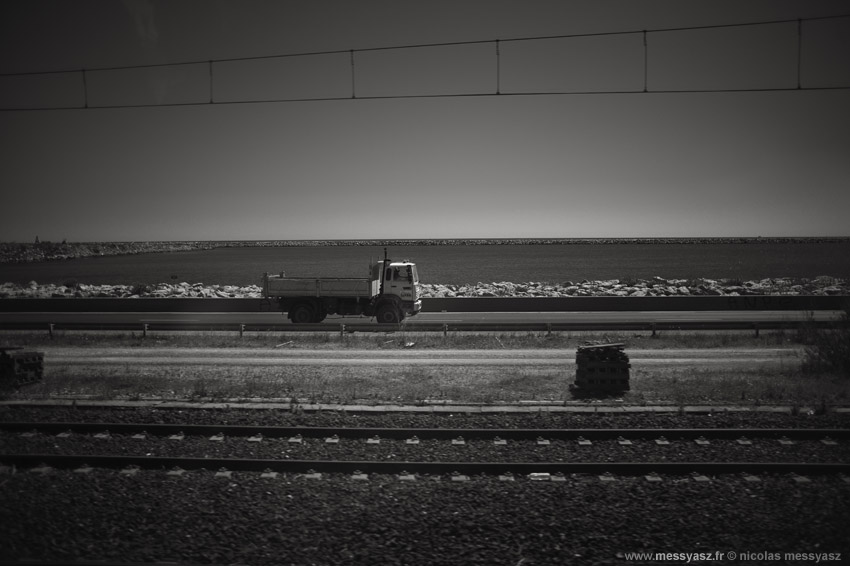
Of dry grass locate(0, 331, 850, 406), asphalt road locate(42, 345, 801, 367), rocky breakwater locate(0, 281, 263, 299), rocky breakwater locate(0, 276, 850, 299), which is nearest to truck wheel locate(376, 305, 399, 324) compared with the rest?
asphalt road locate(42, 345, 801, 367)

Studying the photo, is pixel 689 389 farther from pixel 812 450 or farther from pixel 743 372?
pixel 812 450

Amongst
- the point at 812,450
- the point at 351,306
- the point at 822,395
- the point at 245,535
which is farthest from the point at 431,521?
the point at 351,306

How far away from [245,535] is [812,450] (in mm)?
8075

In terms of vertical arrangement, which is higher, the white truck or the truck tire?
the white truck

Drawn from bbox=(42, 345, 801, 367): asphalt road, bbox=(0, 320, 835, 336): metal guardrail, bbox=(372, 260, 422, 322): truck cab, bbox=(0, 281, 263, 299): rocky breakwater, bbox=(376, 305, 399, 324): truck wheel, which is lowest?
bbox=(42, 345, 801, 367): asphalt road

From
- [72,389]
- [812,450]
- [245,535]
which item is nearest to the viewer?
[245,535]

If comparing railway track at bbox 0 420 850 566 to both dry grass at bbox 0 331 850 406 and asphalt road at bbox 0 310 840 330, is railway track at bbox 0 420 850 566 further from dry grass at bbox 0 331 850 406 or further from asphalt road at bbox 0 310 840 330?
asphalt road at bbox 0 310 840 330

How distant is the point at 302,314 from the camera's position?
25.9 meters

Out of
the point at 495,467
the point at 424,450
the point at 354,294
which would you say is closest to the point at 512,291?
the point at 354,294

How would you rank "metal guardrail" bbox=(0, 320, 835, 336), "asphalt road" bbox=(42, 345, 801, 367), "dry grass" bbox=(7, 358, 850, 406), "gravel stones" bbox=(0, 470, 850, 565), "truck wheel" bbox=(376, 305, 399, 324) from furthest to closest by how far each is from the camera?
"truck wheel" bbox=(376, 305, 399, 324) → "metal guardrail" bbox=(0, 320, 835, 336) → "asphalt road" bbox=(42, 345, 801, 367) → "dry grass" bbox=(7, 358, 850, 406) → "gravel stones" bbox=(0, 470, 850, 565)

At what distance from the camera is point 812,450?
9047 millimetres

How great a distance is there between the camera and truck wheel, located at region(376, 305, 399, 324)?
2509 cm

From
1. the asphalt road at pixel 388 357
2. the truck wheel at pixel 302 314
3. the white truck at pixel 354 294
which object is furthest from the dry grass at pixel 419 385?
the truck wheel at pixel 302 314

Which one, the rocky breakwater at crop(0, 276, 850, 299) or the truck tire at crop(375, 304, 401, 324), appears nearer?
the truck tire at crop(375, 304, 401, 324)
